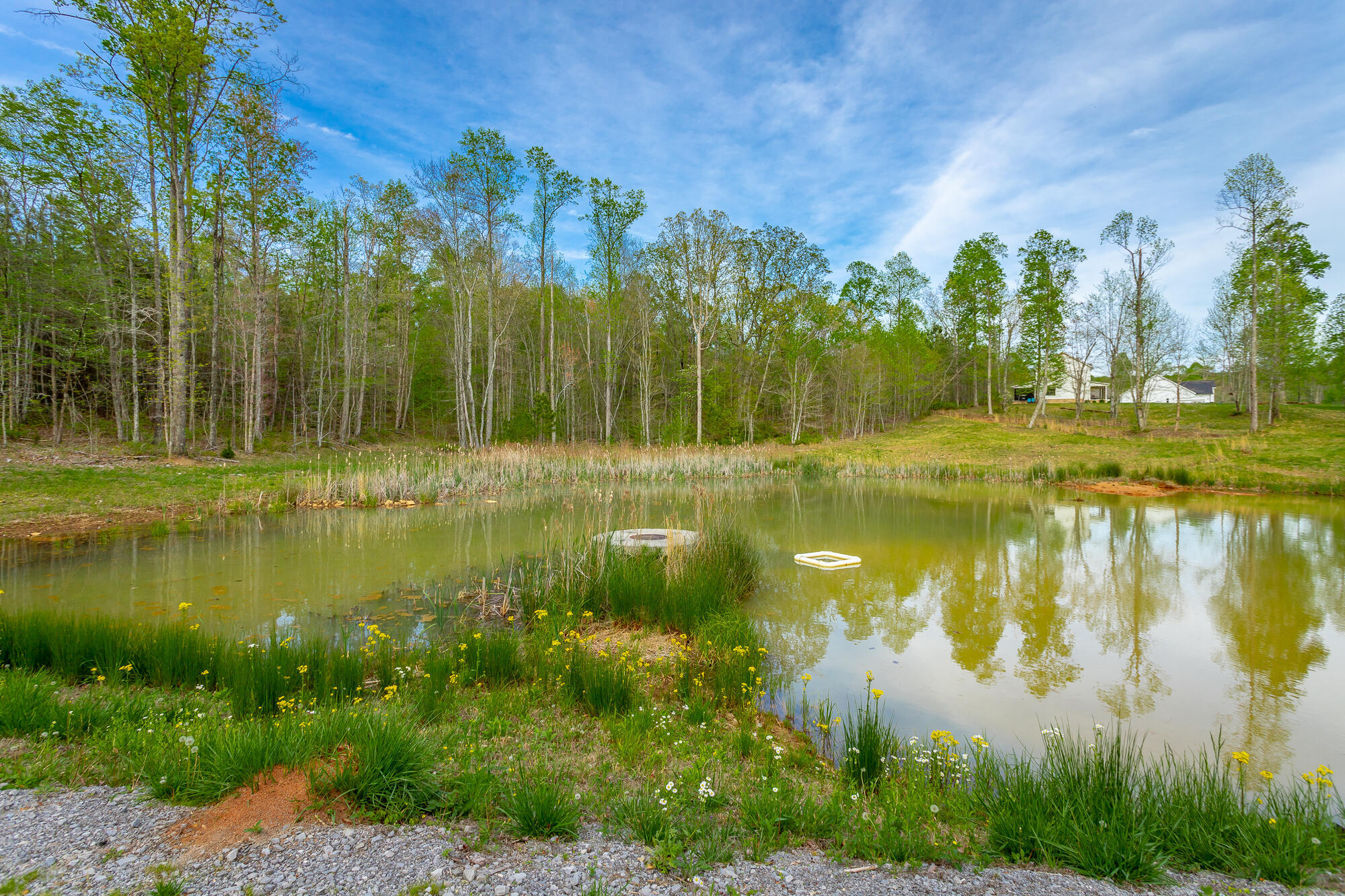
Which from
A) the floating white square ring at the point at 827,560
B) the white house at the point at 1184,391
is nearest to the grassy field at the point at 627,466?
the floating white square ring at the point at 827,560

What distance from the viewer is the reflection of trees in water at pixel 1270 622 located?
12.6ft

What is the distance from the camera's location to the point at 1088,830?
2.29 m

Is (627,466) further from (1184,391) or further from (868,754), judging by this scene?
(1184,391)

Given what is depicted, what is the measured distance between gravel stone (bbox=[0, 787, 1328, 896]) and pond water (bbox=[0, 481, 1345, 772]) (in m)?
1.81

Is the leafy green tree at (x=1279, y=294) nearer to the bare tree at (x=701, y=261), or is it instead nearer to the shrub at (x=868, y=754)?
the bare tree at (x=701, y=261)

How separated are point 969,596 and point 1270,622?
9.08 ft

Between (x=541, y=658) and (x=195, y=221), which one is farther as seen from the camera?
(x=195, y=221)

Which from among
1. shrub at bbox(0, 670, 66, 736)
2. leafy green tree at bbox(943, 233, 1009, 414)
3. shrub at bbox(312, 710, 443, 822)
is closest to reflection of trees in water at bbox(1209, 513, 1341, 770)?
shrub at bbox(312, 710, 443, 822)

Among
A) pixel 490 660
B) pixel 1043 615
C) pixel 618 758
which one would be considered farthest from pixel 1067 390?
pixel 618 758

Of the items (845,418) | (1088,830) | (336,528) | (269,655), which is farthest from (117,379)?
(845,418)

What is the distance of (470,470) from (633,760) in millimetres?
13674

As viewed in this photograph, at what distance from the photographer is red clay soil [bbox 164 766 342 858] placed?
86.6 inches

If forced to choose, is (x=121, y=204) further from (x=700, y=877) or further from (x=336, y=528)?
(x=700, y=877)

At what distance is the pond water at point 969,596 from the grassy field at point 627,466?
1611 mm
